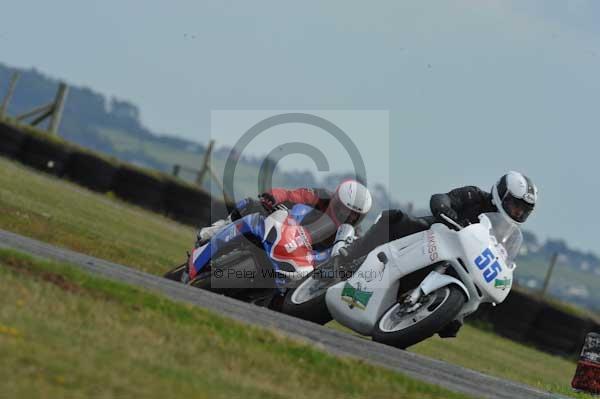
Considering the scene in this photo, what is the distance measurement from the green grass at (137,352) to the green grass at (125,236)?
4437mm

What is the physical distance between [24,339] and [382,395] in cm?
223

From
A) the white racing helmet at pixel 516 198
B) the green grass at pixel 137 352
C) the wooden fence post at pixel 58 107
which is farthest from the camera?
the wooden fence post at pixel 58 107

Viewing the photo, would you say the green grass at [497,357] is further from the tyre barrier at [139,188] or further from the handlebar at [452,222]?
the tyre barrier at [139,188]

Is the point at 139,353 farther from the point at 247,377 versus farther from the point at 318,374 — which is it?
the point at 318,374

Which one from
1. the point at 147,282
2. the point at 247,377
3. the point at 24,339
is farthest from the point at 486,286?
the point at 24,339

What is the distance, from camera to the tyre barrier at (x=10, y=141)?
1184 inches

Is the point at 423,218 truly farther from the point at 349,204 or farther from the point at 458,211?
the point at 349,204

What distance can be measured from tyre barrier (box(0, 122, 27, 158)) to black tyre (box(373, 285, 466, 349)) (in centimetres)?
2108

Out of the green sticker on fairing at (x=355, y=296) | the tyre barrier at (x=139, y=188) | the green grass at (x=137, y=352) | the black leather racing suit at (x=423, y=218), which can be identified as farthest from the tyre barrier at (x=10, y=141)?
the green grass at (x=137, y=352)

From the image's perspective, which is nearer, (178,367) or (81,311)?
(178,367)

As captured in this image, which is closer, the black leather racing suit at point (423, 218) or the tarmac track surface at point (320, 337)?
the tarmac track surface at point (320, 337)

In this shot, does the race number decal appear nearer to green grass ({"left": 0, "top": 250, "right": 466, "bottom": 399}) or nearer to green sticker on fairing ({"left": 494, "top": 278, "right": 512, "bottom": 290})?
green sticker on fairing ({"left": 494, "top": 278, "right": 512, "bottom": 290})

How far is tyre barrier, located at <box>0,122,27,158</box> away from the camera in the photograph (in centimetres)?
3006

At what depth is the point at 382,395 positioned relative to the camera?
7.30 m
